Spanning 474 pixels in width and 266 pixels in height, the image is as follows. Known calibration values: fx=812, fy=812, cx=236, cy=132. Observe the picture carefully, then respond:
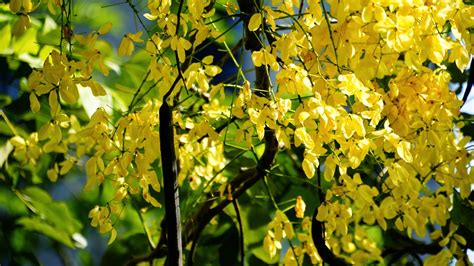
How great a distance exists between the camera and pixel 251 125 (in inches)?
33.4

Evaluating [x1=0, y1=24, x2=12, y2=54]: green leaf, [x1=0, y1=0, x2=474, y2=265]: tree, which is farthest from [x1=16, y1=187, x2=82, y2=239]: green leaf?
[x1=0, y1=24, x2=12, y2=54]: green leaf

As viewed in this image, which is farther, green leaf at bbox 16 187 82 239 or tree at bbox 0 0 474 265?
green leaf at bbox 16 187 82 239

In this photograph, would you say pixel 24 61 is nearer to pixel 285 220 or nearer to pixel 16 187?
pixel 16 187

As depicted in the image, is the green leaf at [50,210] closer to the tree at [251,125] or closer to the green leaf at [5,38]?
the tree at [251,125]

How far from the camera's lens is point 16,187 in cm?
150

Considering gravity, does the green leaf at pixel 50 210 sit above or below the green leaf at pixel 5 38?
below

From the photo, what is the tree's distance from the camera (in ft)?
2.41

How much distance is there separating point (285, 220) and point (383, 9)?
1.33 feet

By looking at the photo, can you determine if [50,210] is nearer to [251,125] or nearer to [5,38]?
[5,38]

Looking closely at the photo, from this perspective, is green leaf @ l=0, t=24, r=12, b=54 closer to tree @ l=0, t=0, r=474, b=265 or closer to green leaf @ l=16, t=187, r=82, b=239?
tree @ l=0, t=0, r=474, b=265

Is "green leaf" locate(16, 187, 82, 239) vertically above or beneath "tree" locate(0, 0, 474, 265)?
beneath

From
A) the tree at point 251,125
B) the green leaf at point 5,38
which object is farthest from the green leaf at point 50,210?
the green leaf at point 5,38

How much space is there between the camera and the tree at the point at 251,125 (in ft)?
2.41

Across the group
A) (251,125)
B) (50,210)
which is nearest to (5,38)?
(50,210)
